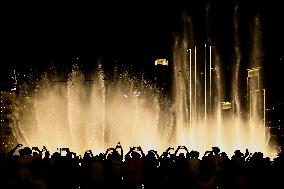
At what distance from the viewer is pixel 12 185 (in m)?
11.6

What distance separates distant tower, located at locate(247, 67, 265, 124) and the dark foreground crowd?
108ft

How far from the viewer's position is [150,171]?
12656 mm

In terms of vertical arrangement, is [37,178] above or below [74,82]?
A: below

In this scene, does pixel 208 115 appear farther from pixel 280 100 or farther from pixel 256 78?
pixel 280 100

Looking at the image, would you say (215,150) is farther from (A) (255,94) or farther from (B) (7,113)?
(B) (7,113)

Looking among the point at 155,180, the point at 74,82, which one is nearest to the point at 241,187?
the point at 155,180

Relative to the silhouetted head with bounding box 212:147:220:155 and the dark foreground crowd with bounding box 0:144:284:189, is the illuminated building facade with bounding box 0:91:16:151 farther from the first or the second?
the silhouetted head with bounding box 212:147:220:155

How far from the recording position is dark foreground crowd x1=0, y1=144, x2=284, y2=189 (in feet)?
39.1

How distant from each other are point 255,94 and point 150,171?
36088mm

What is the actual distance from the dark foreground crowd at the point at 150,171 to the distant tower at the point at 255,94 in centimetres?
3286

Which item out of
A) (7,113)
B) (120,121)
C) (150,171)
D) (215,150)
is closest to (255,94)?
(120,121)

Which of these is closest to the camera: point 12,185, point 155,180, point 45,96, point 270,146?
point 12,185

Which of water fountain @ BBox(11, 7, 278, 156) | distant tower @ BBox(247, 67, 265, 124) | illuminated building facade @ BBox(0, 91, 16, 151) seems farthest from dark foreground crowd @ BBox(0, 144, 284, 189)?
illuminated building facade @ BBox(0, 91, 16, 151)

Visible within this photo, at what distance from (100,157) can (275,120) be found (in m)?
32.6
